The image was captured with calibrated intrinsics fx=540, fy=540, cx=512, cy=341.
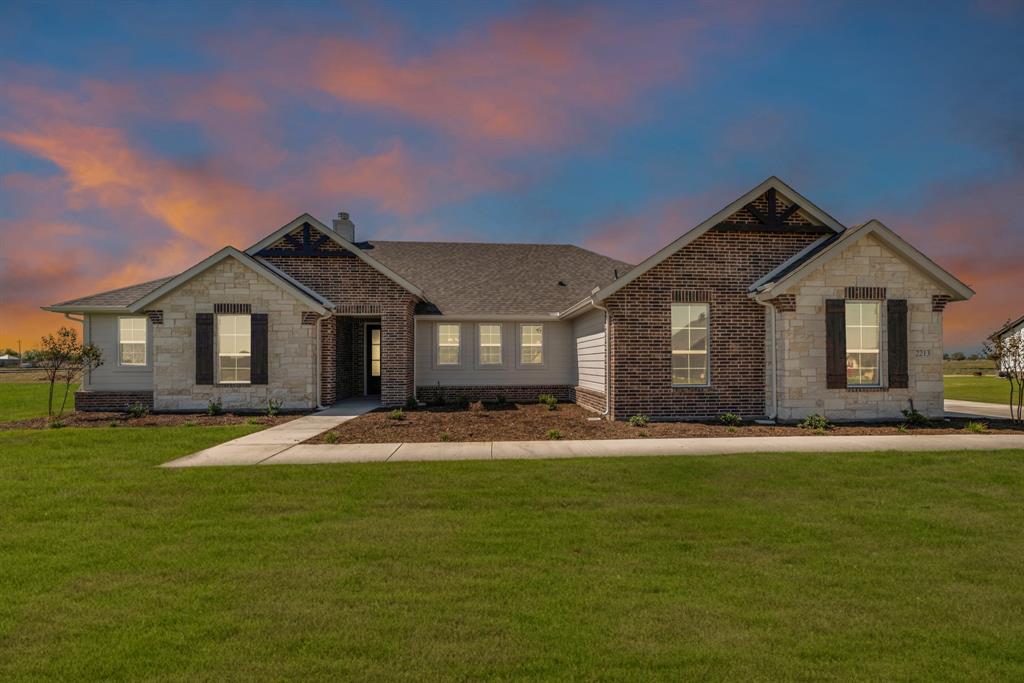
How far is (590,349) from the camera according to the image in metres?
17.5

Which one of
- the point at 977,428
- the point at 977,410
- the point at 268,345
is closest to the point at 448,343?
the point at 268,345

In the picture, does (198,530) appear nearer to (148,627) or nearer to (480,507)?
(148,627)

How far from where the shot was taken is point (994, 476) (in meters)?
8.12

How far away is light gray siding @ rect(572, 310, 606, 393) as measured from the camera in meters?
16.1

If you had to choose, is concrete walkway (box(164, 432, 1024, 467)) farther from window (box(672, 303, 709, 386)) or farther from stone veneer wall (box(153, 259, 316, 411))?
stone veneer wall (box(153, 259, 316, 411))

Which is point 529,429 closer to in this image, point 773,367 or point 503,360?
point 773,367

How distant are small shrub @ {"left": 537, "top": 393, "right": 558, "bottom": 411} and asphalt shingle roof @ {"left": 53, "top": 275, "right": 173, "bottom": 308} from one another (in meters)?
13.2

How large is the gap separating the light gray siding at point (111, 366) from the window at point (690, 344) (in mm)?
17047

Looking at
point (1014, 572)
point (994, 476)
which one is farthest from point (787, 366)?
point (1014, 572)

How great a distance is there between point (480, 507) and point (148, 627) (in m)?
3.47

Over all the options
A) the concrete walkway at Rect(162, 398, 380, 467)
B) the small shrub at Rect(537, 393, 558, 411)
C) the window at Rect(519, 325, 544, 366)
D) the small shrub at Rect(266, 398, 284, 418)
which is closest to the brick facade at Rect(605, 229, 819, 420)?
the small shrub at Rect(537, 393, 558, 411)

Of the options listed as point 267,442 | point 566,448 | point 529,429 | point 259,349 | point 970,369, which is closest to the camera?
point 566,448

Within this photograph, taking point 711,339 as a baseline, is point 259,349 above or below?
below

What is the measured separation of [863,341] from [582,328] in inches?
323
